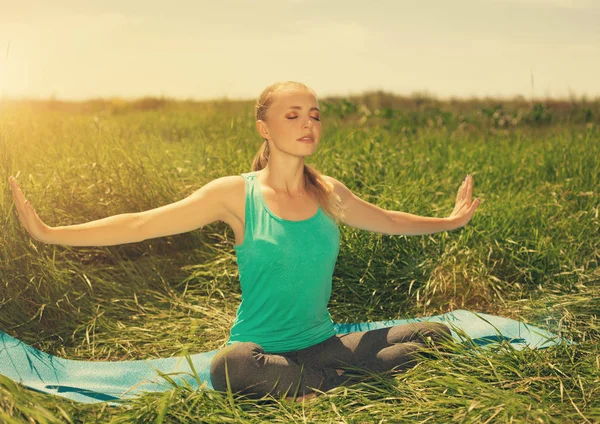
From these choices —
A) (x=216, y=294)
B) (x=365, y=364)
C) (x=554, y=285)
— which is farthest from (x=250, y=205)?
(x=554, y=285)

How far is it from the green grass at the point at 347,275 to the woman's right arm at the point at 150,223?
1.63ft

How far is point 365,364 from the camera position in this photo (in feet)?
9.63

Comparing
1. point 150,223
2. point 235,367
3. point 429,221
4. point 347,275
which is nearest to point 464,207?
point 429,221

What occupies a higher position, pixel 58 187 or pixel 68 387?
pixel 58 187

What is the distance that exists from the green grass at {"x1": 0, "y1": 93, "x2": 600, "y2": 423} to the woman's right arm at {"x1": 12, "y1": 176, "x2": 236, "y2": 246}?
1.63 ft

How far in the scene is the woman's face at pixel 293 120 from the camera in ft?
9.23

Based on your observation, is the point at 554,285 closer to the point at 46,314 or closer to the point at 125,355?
the point at 125,355

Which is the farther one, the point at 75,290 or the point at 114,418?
the point at 75,290

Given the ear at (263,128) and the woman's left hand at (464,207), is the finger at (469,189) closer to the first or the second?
the woman's left hand at (464,207)

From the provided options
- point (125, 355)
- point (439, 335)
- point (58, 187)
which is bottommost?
point (125, 355)

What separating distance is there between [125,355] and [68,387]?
654 millimetres

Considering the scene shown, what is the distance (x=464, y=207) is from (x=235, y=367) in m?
1.45

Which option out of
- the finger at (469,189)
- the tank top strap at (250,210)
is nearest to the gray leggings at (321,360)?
the tank top strap at (250,210)

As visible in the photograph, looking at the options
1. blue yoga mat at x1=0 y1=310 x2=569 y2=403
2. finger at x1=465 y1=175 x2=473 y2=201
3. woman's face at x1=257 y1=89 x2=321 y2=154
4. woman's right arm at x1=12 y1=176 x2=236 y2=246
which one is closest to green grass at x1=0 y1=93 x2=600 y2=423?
blue yoga mat at x1=0 y1=310 x2=569 y2=403
